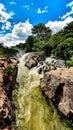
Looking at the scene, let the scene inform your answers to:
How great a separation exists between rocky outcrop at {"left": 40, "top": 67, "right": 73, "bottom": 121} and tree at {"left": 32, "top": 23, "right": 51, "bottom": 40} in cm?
4861

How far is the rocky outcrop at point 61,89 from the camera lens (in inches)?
691

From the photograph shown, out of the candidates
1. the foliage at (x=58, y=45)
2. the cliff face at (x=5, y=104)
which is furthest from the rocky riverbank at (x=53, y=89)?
the foliage at (x=58, y=45)

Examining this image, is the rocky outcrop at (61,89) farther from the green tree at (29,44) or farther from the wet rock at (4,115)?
the green tree at (29,44)

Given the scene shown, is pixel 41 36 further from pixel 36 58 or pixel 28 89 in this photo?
pixel 28 89

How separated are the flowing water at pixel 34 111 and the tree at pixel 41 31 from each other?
152 ft

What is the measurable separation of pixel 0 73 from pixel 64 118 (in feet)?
24.6

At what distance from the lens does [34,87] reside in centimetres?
2269

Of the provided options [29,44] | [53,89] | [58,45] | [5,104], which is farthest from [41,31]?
[5,104]

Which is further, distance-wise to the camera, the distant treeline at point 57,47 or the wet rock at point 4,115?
the distant treeline at point 57,47

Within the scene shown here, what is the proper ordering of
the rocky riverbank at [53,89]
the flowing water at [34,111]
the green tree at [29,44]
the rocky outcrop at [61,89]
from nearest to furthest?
the rocky riverbank at [53,89], the flowing water at [34,111], the rocky outcrop at [61,89], the green tree at [29,44]

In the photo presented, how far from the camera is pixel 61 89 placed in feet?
64.3

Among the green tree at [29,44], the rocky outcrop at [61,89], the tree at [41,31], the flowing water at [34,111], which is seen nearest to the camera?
the flowing water at [34,111]

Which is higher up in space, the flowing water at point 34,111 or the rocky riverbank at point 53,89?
the rocky riverbank at point 53,89

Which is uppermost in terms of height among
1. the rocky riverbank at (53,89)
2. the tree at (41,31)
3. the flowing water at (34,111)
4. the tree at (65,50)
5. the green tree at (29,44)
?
the tree at (41,31)
